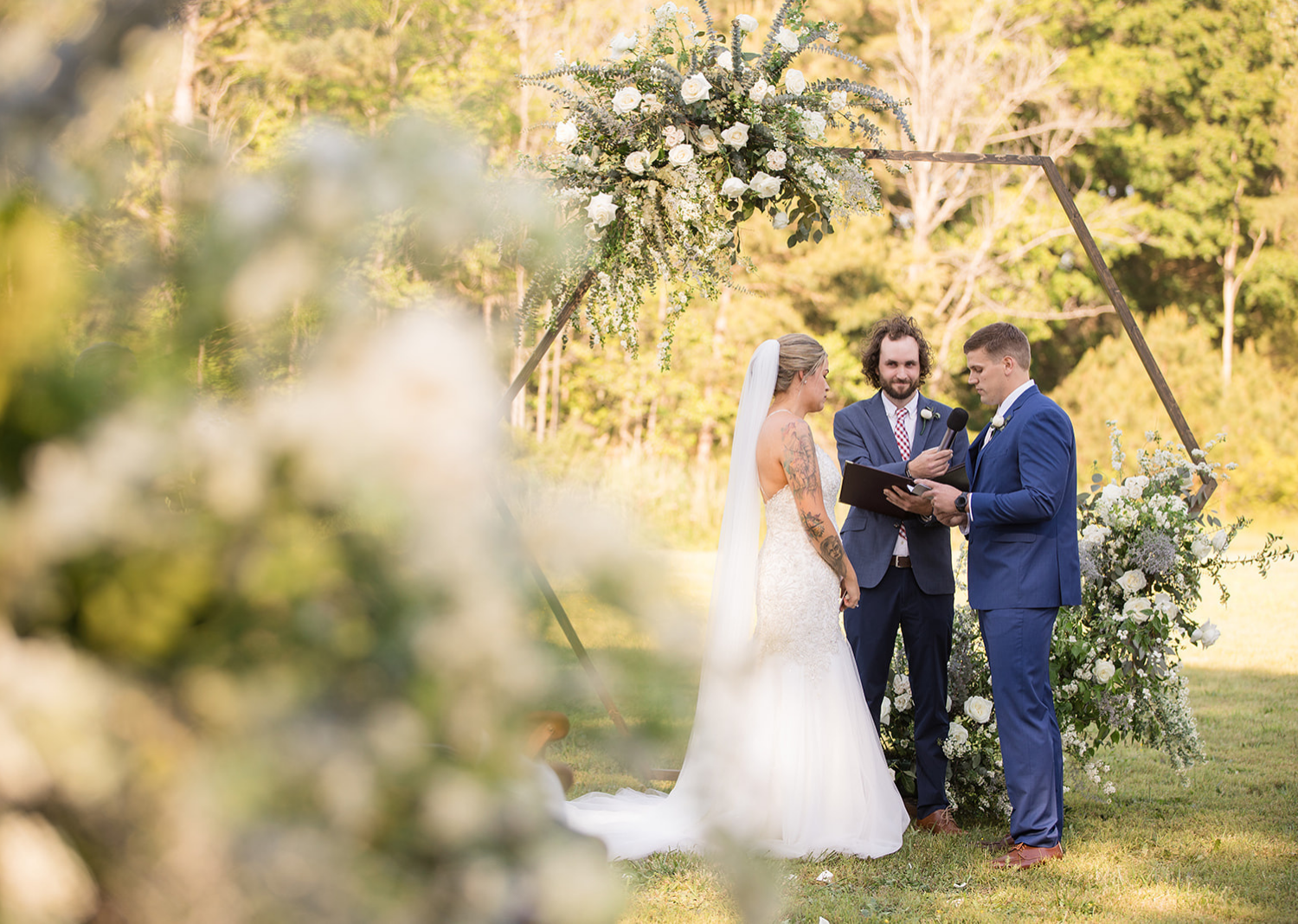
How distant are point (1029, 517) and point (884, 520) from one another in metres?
0.87

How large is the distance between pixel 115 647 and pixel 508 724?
25cm

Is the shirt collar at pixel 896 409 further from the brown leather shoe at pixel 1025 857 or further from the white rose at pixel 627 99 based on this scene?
the brown leather shoe at pixel 1025 857

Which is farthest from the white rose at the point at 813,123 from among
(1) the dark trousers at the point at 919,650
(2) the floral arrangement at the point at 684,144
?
(1) the dark trousers at the point at 919,650

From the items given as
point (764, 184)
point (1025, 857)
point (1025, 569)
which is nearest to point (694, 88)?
point (764, 184)

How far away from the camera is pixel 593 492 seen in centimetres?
84

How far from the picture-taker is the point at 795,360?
15.1ft

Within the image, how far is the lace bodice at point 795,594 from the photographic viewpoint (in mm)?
4625

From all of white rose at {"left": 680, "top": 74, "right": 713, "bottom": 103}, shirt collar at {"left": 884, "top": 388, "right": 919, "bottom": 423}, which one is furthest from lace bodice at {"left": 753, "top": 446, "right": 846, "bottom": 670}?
white rose at {"left": 680, "top": 74, "right": 713, "bottom": 103}

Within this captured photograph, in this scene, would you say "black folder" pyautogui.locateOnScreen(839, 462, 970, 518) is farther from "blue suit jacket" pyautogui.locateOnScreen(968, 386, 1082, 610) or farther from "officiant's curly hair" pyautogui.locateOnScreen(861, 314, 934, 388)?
"officiant's curly hair" pyautogui.locateOnScreen(861, 314, 934, 388)

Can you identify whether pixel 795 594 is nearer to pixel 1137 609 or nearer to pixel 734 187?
pixel 1137 609

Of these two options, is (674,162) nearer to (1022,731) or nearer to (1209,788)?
(1022,731)

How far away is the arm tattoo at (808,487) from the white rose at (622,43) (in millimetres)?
1658

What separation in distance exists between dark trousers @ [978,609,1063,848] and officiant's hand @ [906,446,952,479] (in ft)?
2.21

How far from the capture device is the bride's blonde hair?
4.59 meters
